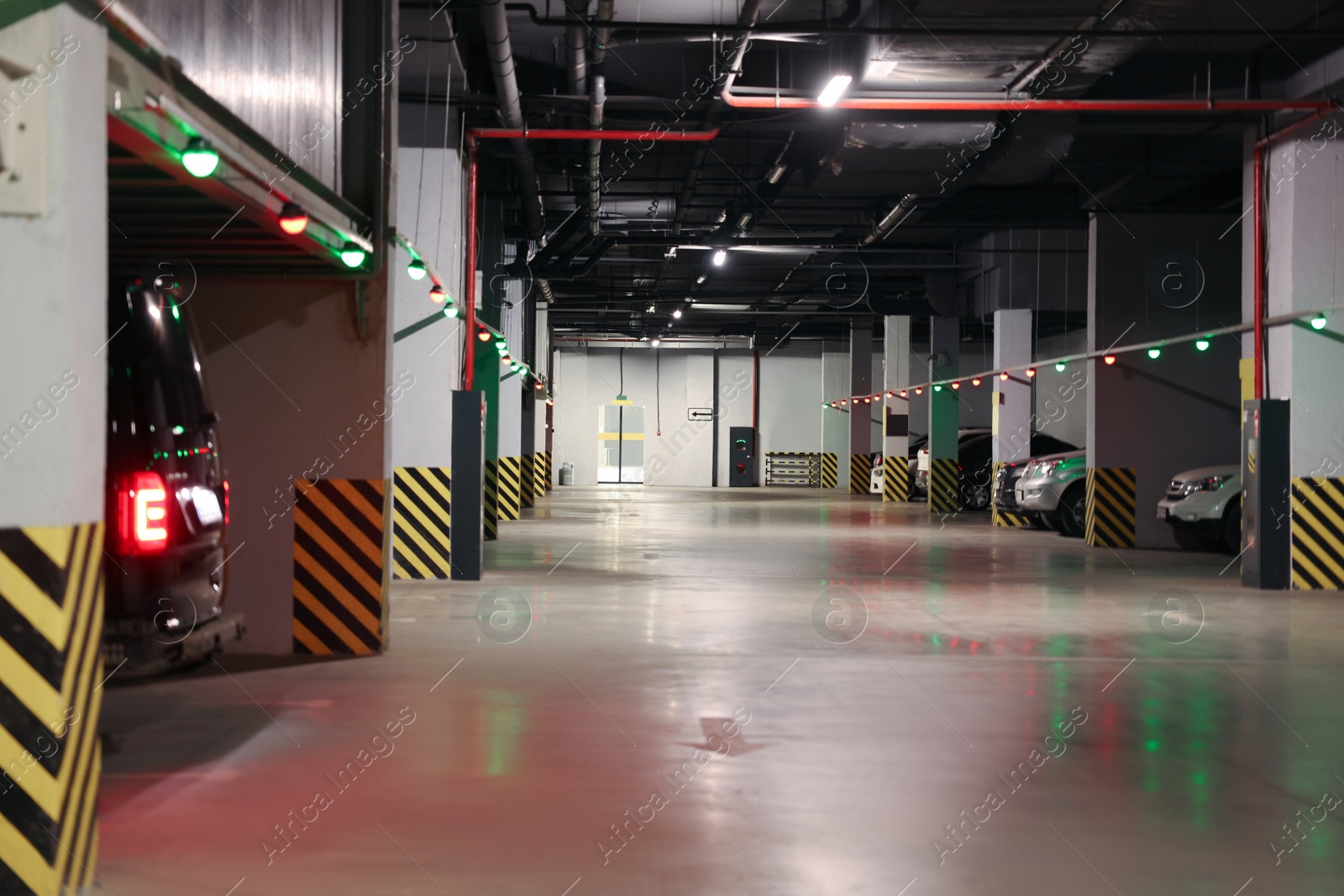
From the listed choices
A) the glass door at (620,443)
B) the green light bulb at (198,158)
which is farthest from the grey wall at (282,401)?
the glass door at (620,443)

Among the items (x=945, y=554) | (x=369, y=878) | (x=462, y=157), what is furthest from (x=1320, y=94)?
(x=369, y=878)

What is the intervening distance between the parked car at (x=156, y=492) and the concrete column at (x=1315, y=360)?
9774 mm

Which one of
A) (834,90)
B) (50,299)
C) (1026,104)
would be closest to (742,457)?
(1026,104)

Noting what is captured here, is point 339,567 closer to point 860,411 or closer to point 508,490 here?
point 508,490

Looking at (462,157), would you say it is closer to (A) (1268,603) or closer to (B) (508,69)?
(B) (508,69)

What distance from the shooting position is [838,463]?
39594 millimetres

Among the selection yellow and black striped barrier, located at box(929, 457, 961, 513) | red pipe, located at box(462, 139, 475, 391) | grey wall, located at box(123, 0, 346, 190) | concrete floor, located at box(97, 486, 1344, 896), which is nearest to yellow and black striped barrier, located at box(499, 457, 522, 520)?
red pipe, located at box(462, 139, 475, 391)

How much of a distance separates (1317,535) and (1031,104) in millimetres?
4821

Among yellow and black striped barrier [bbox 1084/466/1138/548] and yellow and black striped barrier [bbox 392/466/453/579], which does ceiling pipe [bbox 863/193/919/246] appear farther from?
yellow and black striped barrier [bbox 392/466/453/579]

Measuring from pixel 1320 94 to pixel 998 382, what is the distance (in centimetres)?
1076

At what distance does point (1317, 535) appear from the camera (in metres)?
11.3

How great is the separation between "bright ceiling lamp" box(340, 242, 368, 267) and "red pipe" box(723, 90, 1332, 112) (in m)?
4.82

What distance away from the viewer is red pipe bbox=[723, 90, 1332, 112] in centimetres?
1054

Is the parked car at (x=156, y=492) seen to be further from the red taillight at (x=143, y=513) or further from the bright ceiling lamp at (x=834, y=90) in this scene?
the bright ceiling lamp at (x=834, y=90)
